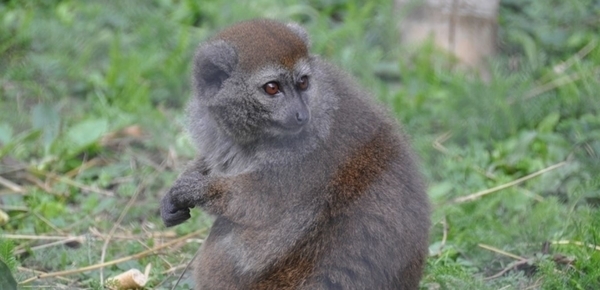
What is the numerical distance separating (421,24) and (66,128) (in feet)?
11.4

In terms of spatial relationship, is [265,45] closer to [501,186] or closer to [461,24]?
[501,186]

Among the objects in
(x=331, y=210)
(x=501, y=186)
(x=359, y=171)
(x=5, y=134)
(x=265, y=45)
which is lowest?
(x=5, y=134)

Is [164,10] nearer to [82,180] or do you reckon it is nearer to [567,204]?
[82,180]

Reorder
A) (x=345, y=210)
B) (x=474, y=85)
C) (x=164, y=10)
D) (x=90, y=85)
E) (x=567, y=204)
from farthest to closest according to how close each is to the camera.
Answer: (x=164, y=10) → (x=90, y=85) → (x=474, y=85) → (x=567, y=204) → (x=345, y=210)

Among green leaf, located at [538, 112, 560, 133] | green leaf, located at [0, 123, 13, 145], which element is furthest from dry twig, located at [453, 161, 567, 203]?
green leaf, located at [0, 123, 13, 145]

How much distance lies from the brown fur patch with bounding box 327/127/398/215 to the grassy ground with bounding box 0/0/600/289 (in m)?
0.84

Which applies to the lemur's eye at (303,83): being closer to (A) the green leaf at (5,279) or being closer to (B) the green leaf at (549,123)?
(A) the green leaf at (5,279)

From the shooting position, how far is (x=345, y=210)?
4.75 m

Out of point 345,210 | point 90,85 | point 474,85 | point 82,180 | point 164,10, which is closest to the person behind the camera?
point 345,210

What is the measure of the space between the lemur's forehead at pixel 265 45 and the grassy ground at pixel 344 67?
59.3 inches

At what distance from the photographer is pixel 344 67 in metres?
8.19

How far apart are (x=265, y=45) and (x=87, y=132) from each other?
3159 millimetres

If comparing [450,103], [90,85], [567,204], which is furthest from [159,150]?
[567,204]

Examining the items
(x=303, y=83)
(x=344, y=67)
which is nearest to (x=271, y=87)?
(x=303, y=83)
